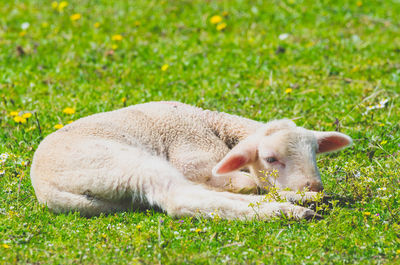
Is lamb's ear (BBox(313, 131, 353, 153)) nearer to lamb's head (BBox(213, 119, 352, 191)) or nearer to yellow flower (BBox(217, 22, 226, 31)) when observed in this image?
lamb's head (BBox(213, 119, 352, 191))

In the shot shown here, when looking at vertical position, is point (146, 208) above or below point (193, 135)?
below

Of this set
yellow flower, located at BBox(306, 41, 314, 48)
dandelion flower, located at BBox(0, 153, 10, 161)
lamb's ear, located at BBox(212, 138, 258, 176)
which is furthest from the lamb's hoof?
yellow flower, located at BBox(306, 41, 314, 48)

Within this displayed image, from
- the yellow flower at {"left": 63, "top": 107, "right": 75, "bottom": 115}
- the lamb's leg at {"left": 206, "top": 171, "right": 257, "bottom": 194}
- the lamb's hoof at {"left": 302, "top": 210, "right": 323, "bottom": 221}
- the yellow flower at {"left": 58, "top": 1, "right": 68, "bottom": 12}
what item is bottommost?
the lamb's leg at {"left": 206, "top": 171, "right": 257, "bottom": 194}

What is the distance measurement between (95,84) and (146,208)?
322 cm

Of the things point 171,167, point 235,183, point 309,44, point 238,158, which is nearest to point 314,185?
point 238,158

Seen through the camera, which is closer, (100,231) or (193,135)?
(100,231)

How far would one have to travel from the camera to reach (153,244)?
12.5 feet

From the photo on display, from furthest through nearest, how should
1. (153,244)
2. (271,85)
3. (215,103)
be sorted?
(271,85) < (215,103) < (153,244)

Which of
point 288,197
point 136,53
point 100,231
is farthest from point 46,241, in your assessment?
point 136,53

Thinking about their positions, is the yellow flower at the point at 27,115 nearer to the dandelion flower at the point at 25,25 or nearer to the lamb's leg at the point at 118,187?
the lamb's leg at the point at 118,187

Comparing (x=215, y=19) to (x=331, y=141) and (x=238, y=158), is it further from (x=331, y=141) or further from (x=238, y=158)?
(x=238, y=158)

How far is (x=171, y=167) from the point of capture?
15.6 feet

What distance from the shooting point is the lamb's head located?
4.47m

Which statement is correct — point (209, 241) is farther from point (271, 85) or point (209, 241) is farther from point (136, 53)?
point (136, 53)
